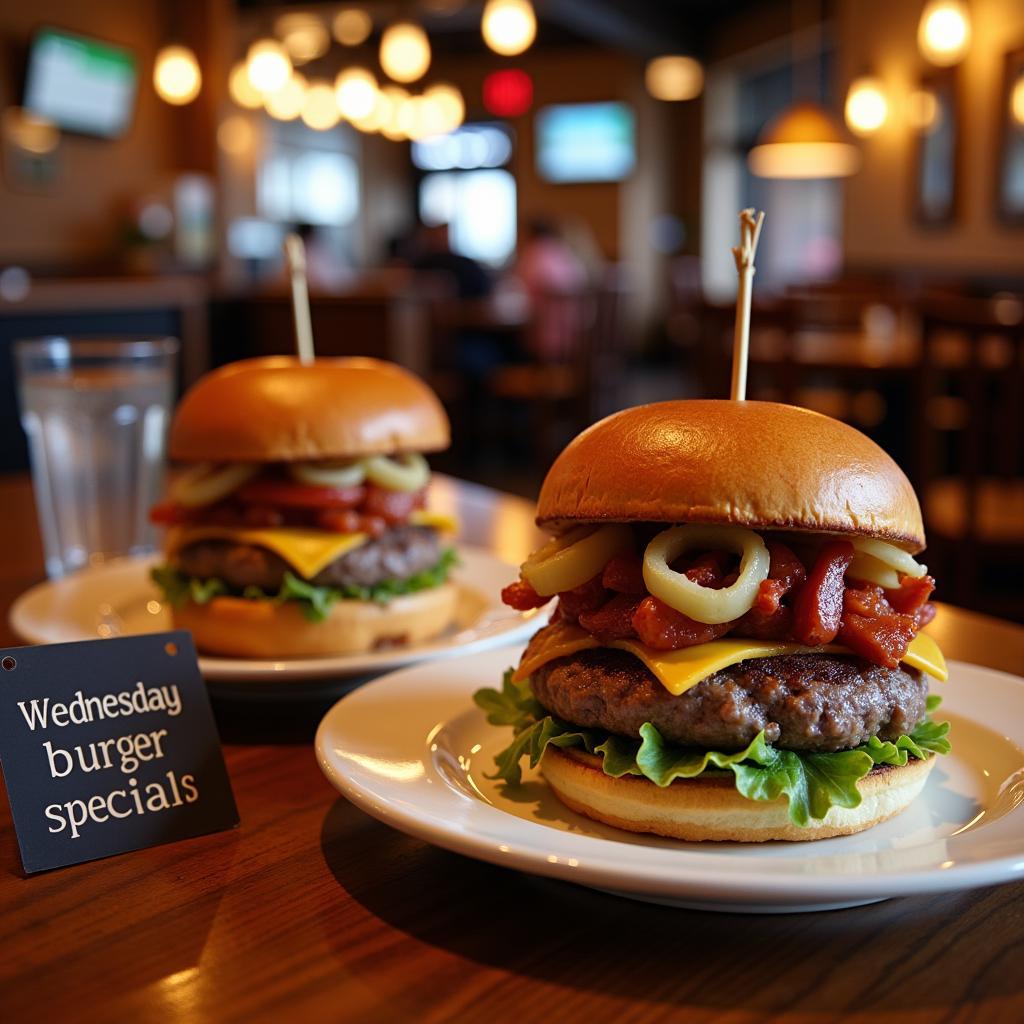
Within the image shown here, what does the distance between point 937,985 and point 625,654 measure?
16.6 inches

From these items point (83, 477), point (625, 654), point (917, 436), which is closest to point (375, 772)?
point (625, 654)

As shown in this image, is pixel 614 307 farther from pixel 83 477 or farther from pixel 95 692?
pixel 95 692

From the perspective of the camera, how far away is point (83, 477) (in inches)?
83.0

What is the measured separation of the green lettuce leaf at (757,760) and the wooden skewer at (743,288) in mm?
348

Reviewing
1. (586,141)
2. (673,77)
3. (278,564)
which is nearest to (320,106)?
(673,77)

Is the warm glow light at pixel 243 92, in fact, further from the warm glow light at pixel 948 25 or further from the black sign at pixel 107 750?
the black sign at pixel 107 750

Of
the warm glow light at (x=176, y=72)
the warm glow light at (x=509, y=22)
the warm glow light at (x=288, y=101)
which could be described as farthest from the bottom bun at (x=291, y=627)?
the warm glow light at (x=288, y=101)

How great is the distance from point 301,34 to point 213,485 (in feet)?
40.4

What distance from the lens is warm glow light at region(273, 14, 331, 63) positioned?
11531 millimetres

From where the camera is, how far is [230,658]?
64.9 inches

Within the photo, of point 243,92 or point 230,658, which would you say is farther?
point 243,92

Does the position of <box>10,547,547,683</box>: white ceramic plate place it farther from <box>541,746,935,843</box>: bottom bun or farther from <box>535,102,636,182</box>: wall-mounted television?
<box>535,102,636,182</box>: wall-mounted television

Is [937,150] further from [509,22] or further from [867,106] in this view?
[509,22]

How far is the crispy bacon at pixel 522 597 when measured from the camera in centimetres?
122
